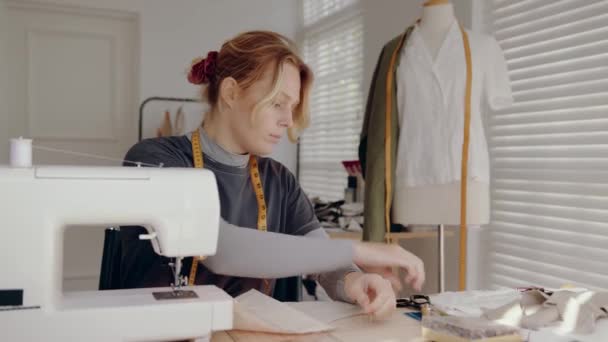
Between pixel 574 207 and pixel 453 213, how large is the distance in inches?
21.0

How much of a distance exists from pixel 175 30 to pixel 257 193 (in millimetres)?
3388

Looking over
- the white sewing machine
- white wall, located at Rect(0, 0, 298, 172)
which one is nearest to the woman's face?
the white sewing machine

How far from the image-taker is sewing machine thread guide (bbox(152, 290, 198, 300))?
1103 mm

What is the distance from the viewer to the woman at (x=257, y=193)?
1295 millimetres

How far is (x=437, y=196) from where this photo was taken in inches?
95.3

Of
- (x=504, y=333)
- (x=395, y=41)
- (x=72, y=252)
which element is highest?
(x=395, y=41)

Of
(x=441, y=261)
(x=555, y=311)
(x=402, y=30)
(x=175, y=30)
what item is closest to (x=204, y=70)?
(x=555, y=311)

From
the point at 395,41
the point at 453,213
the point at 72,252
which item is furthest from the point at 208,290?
the point at 72,252

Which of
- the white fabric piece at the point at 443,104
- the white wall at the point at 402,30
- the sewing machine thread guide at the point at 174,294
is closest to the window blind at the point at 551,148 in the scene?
the white wall at the point at 402,30

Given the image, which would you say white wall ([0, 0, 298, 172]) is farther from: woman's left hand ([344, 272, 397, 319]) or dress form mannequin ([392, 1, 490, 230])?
woman's left hand ([344, 272, 397, 319])

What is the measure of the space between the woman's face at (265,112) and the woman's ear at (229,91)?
0.5 inches

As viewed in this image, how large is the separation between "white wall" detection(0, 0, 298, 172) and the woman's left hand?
3.60m

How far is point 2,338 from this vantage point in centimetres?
98

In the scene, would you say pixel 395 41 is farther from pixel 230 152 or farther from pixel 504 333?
pixel 504 333
